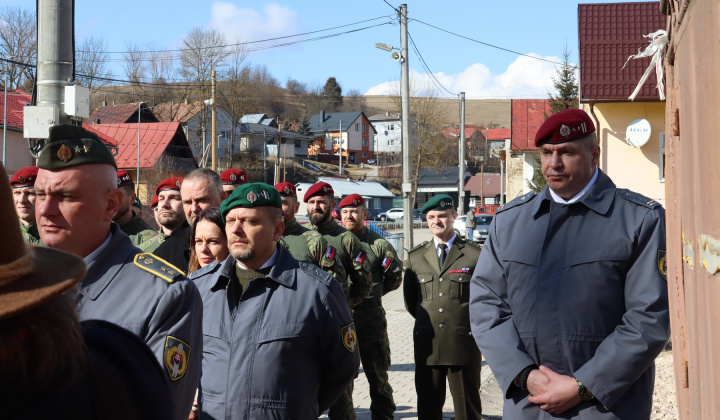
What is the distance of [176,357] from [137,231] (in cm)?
405

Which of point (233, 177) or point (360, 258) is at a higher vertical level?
point (233, 177)

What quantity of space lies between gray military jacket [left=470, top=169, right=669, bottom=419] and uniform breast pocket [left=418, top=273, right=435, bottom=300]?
2818mm

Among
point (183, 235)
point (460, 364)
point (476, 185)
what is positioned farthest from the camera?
point (476, 185)

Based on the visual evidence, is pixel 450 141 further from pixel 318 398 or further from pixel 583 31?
pixel 318 398

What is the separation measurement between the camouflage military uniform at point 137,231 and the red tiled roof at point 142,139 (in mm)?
39770

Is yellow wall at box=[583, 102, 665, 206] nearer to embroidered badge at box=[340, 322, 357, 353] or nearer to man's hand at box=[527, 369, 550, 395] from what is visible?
embroidered badge at box=[340, 322, 357, 353]

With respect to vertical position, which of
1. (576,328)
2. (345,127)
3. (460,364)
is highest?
(345,127)

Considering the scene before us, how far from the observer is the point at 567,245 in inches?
139

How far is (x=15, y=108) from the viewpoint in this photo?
3519 centimetres

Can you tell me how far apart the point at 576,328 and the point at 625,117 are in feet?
49.1

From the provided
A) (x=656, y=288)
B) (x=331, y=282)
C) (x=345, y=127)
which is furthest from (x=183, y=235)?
(x=345, y=127)

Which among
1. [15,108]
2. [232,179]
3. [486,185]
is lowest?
[232,179]

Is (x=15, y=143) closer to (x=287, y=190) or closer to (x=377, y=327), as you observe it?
(x=287, y=190)

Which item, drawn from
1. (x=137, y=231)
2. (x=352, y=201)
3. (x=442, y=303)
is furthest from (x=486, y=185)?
(x=137, y=231)
